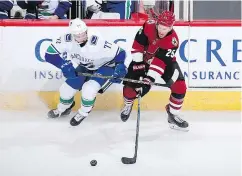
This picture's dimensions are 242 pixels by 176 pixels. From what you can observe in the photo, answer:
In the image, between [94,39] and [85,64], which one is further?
[85,64]

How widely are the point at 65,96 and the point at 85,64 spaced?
260mm

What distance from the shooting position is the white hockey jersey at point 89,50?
345 centimetres

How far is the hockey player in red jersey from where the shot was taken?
129 inches

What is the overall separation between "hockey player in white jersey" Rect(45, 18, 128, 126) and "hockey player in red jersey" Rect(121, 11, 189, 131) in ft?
0.43

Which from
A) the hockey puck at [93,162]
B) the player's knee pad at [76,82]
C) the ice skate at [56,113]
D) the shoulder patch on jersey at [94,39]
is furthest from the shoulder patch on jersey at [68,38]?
the hockey puck at [93,162]

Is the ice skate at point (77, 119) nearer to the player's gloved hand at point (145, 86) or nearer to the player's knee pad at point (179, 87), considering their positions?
the player's gloved hand at point (145, 86)

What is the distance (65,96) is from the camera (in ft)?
11.9

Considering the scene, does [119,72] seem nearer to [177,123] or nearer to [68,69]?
[68,69]

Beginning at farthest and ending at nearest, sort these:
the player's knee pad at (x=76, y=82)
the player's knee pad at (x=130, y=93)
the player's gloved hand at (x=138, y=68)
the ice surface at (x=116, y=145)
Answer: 1. the player's knee pad at (x=76, y=82)
2. the player's knee pad at (x=130, y=93)
3. the player's gloved hand at (x=138, y=68)
4. the ice surface at (x=116, y=145)

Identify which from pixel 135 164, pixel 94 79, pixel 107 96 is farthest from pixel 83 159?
pixel 107 96

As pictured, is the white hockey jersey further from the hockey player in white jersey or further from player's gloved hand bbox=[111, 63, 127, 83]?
player's gloved hand bbox=[111, 63, 127, 83]

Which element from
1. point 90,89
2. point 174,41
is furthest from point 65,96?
point 174,41

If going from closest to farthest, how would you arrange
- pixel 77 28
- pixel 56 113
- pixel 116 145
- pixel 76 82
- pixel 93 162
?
pixel 93 162 → pixel 116 145 → pixel 77 28 → pixel 76 82 → pixel 56 113

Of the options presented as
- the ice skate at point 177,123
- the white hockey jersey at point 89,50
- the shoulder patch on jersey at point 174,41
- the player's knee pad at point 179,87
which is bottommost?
the ice skate at point 177,123
